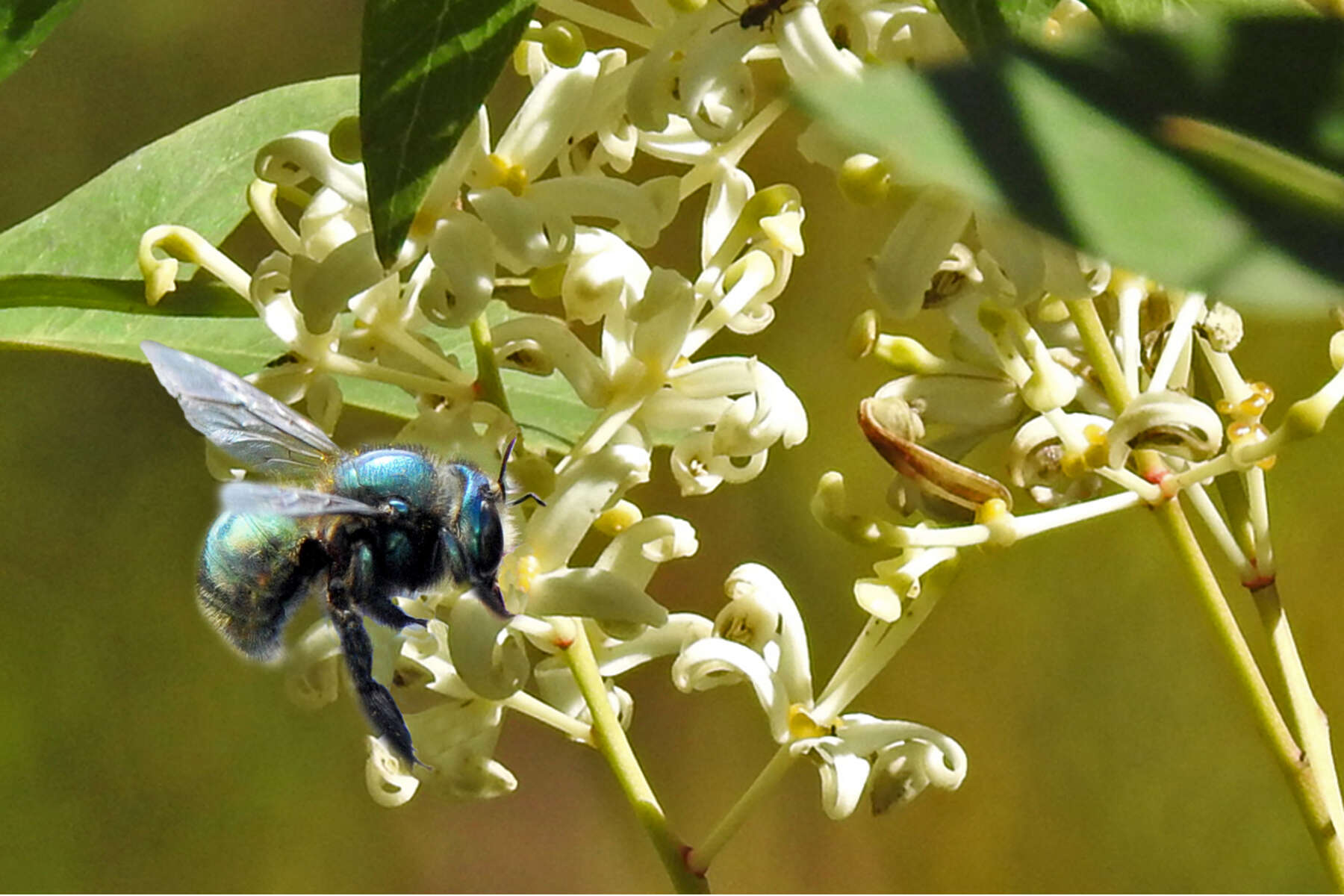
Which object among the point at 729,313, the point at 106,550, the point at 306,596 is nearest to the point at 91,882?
the point at 106,550

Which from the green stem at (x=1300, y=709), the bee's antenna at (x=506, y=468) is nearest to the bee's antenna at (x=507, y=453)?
the bee's antenna at (x=506, y=468)

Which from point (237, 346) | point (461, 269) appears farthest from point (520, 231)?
point (237, 346)

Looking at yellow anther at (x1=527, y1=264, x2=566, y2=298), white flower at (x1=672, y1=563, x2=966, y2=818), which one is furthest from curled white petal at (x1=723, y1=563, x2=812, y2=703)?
yellow anther at (x1=527, y1=264, x2=566, y2=298)

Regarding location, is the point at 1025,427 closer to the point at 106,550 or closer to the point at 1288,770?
the point at 1288,770

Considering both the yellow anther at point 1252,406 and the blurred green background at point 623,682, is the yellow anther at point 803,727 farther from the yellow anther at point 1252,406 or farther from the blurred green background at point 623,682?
the blurred green background at point 623,682

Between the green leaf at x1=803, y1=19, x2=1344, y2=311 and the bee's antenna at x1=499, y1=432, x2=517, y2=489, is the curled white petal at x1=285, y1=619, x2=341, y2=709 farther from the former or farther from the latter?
the green leaf at x1=803, y1=19, x2=1344, y2=311

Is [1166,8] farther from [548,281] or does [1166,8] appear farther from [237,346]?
[237,346]
